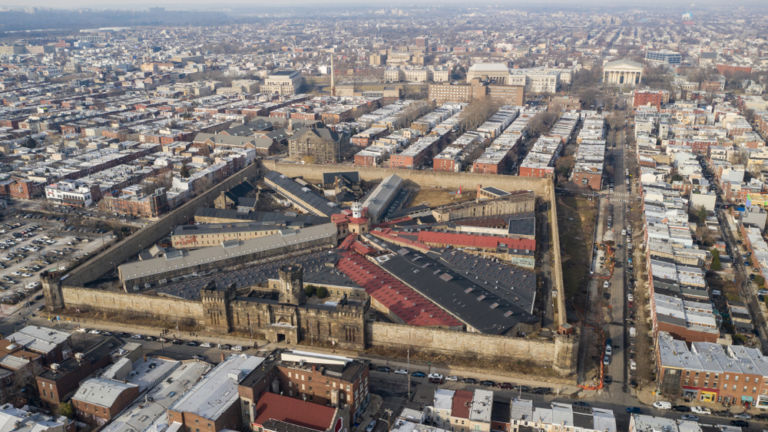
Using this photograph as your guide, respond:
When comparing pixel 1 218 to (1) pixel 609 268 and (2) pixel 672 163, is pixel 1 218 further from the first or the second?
(2) pixel 672 163

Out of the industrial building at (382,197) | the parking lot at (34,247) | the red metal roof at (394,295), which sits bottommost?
the parking lot at (34,247)

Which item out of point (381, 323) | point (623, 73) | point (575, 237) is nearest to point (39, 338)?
point (381, 323)

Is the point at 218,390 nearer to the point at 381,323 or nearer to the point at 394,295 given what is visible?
the point at 381,323

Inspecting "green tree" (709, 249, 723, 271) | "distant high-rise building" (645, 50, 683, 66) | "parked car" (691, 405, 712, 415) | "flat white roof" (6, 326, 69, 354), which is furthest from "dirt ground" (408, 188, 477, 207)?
"distant high-rise building" (645, 50, 683, 66)

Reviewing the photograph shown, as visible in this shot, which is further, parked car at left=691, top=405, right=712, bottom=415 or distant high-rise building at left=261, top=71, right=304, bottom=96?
distant high-rise building at left=261, top=71, right=304, bottom=96

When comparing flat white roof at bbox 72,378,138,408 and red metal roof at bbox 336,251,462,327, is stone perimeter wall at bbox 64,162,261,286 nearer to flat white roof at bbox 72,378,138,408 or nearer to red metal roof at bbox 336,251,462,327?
flat white roof at bbox 72,378,138,408

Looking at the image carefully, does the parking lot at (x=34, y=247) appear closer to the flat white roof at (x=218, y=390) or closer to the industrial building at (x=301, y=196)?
the industrial building at (x=301, y=196)

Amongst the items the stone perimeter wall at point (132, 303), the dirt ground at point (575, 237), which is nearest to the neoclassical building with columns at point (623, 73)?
the dirt ground at point (575, 237)
